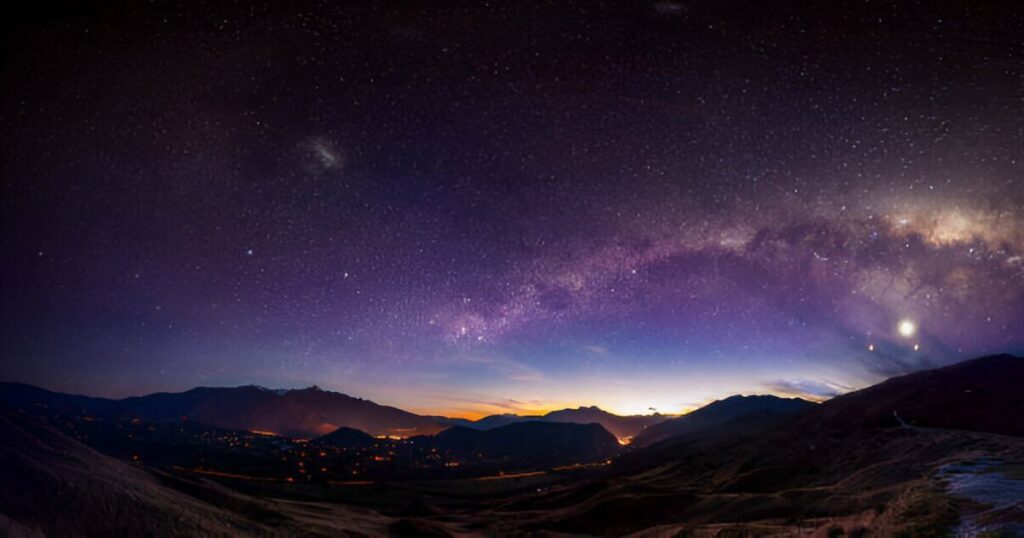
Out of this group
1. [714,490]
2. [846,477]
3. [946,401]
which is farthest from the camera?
[946,401]

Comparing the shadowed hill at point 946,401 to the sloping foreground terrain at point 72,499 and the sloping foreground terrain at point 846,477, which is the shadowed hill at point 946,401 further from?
the sloping foreground terrain at point 72,499

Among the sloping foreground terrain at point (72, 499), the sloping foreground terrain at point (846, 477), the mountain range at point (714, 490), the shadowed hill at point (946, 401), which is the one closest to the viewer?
the sloping foreground terrain at point (846, 477)

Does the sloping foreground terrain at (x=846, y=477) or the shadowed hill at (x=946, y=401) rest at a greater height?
the shadowed hill at (x=946, y=401)

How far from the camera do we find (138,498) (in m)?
22.3

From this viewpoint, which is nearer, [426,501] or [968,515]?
[968,515]

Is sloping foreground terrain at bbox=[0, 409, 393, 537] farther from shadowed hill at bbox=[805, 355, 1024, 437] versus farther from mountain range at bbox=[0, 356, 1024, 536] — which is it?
shadowed hill at bbox=[805, 355, 1024, 437]

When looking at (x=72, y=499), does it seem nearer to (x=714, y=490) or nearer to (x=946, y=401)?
(x=714, y=490)

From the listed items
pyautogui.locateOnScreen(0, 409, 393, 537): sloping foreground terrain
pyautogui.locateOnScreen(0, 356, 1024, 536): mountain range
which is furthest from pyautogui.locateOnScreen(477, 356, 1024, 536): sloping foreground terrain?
pyautogui.locateOnScreen(0, 409, 393, 537): sloping foreground terrain

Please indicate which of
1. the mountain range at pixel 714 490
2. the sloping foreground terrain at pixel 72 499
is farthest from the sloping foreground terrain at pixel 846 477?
the sloping foreground terrain at pixel 72 499

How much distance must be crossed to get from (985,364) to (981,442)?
79499mm

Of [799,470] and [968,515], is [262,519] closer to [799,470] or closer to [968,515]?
[968,515]

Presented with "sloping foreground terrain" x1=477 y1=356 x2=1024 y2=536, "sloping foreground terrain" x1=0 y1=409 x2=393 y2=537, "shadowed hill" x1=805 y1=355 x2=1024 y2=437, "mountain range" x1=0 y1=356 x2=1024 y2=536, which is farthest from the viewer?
"shadowed hill" x1=805 y1=355 x2=1024 y2=437

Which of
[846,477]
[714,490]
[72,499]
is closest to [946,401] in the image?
[714,490]

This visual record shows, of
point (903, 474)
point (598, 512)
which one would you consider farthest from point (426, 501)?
point (903, 474)
